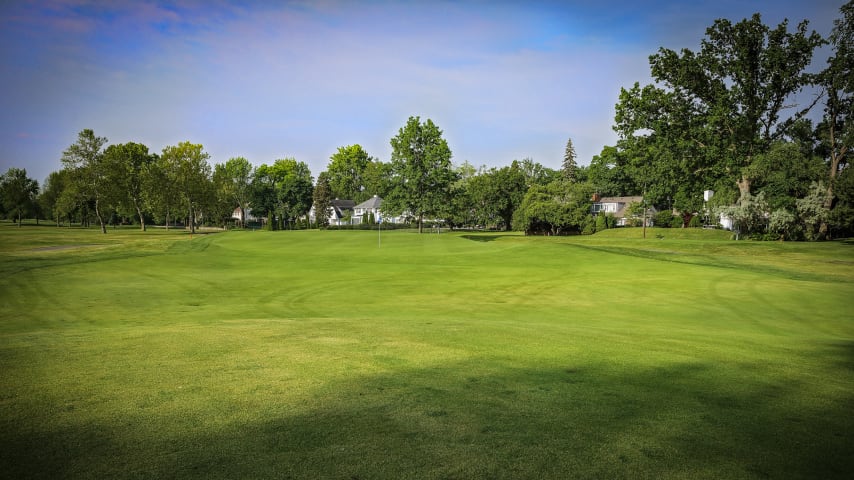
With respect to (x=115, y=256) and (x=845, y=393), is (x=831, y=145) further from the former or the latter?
(x=115, y=256)

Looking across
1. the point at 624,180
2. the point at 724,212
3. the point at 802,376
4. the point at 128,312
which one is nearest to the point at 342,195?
the point at 624,180

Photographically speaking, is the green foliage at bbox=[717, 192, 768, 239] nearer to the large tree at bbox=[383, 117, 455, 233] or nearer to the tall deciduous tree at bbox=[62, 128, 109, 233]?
the large tree at bbox=[383, 117, 455, 233]

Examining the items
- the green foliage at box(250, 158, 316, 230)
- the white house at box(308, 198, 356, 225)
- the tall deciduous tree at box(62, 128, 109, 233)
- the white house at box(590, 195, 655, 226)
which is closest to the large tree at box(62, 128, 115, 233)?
the tall deciduous tree at box(62, 128, 109, 233)

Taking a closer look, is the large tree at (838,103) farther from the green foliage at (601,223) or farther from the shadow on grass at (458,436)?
the shadow on grass at (458,436)

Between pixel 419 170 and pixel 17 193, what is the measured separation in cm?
7229

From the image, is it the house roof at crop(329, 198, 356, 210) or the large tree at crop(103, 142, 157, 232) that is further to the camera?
the house roof at crop(329, 198, 356, 210)

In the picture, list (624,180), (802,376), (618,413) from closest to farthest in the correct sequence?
(618,413) < (802,376) < (624,180)

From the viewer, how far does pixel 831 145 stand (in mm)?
44500

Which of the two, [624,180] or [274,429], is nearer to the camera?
[274,429]

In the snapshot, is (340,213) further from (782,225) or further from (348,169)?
(782,225)

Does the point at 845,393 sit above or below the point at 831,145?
below

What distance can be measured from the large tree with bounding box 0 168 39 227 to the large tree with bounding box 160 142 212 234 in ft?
85.2

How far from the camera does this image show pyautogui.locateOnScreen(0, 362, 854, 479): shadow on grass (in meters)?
3.47

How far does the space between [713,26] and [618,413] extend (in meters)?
47.9
